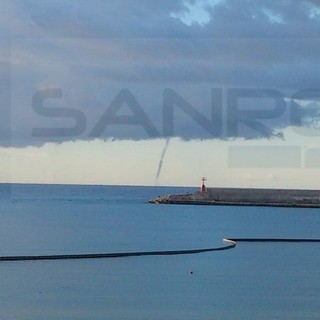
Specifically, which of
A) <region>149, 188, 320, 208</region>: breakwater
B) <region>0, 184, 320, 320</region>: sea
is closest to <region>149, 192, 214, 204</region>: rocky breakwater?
<region>149, 188, 320, 208</region>: breakwater

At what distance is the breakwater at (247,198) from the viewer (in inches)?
4419

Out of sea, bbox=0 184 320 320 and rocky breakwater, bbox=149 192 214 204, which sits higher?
rocky breakwater, bbox=149 192 214 204

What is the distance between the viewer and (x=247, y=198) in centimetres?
11469

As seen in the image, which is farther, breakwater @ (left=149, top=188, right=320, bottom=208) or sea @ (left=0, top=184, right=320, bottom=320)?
breakwater @ (left=149, top=188, right=320, bottom=208)

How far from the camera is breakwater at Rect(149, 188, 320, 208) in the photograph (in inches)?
4419

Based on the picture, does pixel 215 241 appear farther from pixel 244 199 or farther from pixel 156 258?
pixel 244 199

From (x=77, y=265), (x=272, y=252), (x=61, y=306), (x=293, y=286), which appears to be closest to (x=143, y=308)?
(x=61, y=306)

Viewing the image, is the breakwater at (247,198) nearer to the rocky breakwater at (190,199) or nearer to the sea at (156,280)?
the rocky breakwater at (190,199)

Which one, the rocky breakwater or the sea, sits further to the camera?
the rocky breakwater

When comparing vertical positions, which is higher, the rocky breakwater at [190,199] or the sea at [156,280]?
the rocky breakwater at [190,199]

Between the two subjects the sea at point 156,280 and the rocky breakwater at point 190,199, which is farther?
the rocky breakwater at point 190,199

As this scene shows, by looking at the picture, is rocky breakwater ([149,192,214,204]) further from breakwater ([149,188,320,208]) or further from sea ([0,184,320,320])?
sea ([0,184,320,320])

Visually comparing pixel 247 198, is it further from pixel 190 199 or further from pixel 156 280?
pixel 156 280

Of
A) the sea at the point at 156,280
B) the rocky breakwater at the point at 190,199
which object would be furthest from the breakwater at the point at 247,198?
the sea at the point at 156,280
